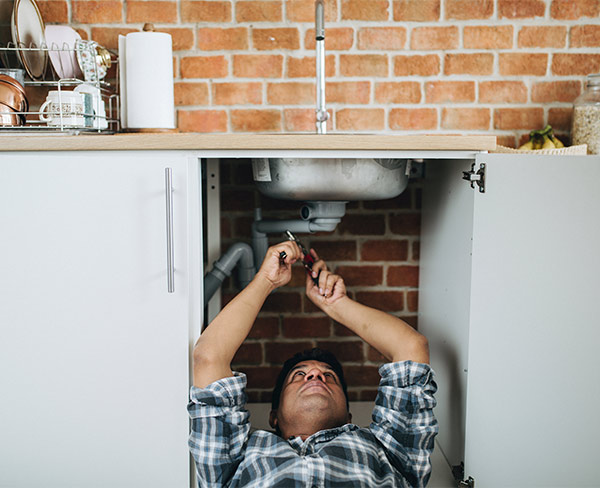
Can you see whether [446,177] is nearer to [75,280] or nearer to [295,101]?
[295,101]

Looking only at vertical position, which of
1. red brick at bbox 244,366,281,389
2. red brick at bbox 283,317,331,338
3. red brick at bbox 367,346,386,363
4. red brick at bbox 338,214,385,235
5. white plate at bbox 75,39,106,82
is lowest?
red brick at bbox 244,366,281,389

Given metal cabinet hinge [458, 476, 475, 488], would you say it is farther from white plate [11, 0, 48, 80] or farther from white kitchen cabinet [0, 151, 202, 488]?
white plate [11, 0, 48, 80]

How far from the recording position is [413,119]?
177 cm

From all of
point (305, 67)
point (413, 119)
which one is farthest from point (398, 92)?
point (305, 67)

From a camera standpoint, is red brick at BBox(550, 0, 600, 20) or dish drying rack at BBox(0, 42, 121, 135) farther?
red brick at BBox(550, 0, 600, 20)

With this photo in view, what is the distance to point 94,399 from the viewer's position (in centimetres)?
121

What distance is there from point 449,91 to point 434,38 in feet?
0.58

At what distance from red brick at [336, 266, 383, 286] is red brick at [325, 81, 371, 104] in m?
0.57

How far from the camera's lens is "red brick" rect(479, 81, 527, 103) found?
69.4 inches

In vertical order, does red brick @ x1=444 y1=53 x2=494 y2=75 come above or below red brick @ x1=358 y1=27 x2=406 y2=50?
below

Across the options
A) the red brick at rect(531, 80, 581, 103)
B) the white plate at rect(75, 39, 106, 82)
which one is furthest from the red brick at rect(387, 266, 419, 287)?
the white plate at rect(75, 39, 106, 82)

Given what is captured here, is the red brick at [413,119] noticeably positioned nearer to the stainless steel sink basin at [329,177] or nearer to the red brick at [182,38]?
the stainless steel sink basin at [329,177]

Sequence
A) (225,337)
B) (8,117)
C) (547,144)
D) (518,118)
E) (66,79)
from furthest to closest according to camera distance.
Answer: (518,118), (547,144), (66,79), (8,117), (225,337)

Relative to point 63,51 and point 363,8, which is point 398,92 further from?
point 63,51
